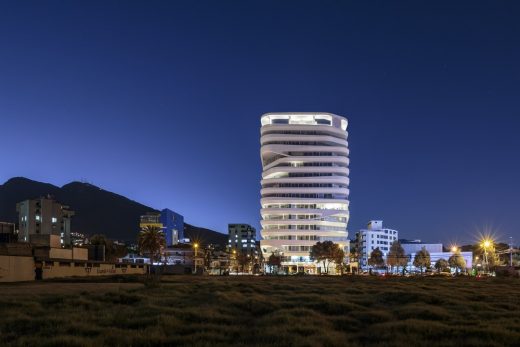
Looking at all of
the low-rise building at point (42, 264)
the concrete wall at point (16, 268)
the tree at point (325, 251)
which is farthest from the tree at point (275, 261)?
the concrete wall at point (16, 268)

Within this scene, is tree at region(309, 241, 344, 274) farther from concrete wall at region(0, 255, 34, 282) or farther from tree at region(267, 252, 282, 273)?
concrete wall at region(0, 255, 34, 282)

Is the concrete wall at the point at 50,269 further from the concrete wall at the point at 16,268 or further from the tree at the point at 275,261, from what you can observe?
the tree at the point at 275,261

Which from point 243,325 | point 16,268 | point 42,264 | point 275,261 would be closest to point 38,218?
point 275,261

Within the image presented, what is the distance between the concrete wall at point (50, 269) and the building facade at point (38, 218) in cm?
7010

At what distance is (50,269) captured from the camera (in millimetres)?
68562

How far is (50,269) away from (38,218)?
96754 mm

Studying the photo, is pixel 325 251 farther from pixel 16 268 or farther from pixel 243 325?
pixel 243 325

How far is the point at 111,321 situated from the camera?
23.6 m

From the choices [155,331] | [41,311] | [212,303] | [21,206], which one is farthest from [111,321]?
[21,206]

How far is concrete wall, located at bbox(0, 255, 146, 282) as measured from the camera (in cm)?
5925

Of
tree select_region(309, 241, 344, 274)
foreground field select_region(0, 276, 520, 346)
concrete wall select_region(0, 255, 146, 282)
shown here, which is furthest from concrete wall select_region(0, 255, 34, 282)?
tree select_region(309, 241, 344, 274)

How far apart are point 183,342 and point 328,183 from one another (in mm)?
181243

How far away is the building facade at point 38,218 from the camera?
155375 millimetres

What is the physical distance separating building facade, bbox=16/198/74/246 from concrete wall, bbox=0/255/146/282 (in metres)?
70.1
